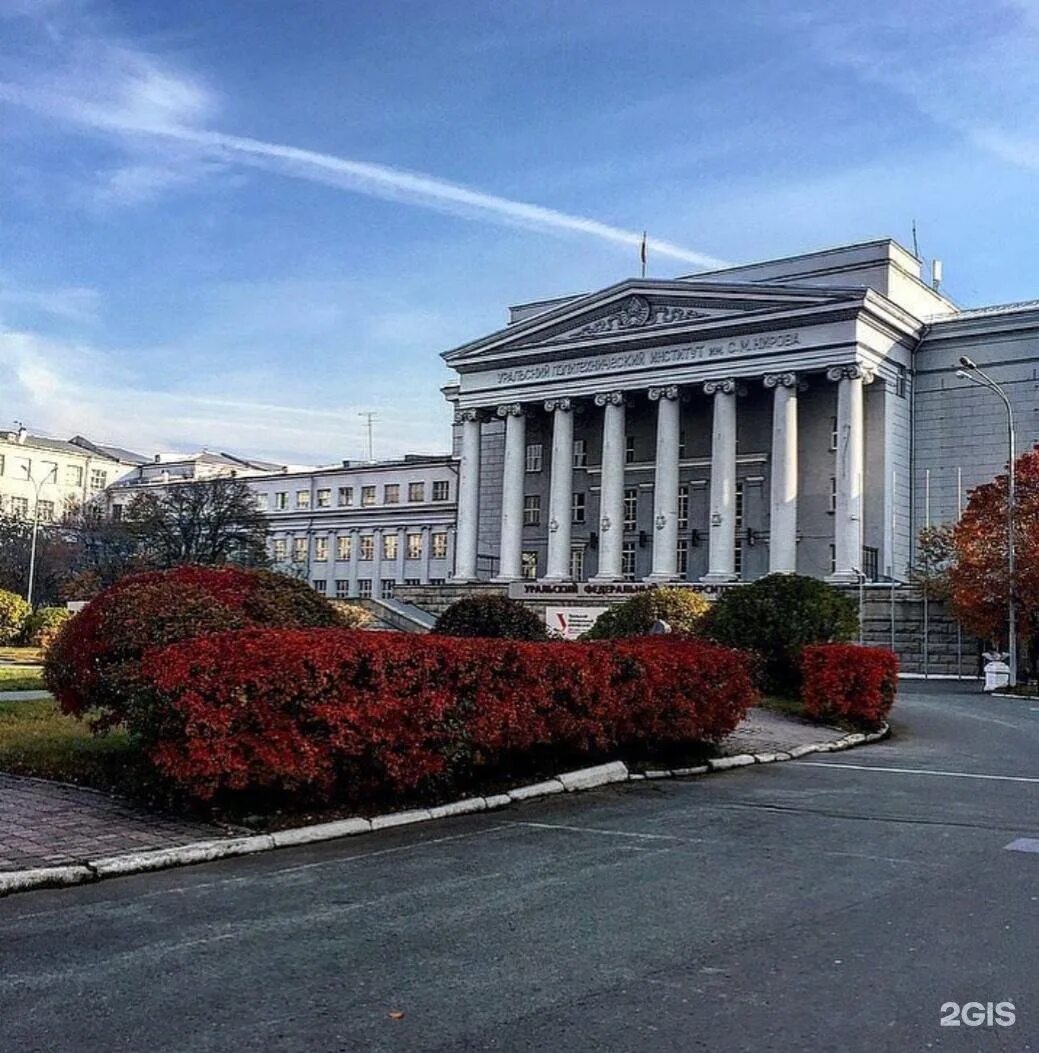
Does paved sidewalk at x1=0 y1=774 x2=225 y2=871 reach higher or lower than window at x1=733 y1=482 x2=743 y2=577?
lower

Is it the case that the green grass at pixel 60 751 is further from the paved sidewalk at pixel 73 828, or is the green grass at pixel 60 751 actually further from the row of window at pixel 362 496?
the row of window at pixel 362 496

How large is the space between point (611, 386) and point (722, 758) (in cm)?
4181

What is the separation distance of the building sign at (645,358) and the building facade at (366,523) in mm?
16860

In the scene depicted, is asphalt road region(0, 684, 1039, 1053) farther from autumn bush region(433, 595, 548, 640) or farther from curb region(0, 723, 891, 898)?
autumn bush region(433, 595, 548, 640)

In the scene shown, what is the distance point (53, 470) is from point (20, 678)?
298 feet

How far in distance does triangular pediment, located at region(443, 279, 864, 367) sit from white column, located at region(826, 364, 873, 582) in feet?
10.7

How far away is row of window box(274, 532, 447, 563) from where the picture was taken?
75.6 m

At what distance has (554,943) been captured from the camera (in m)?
5.98

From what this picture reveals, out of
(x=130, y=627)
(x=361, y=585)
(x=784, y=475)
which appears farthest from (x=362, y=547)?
(x=130, y=627)

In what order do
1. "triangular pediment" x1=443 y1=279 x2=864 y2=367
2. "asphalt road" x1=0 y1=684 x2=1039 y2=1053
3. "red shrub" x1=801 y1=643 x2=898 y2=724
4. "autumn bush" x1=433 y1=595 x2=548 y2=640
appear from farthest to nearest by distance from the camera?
"triangular pediment" x1=443 y1=279 x2=864 y2=367, "red shrub" x1=801 y1=643 x2=898 y2=724, "autumn bush" x1=433 y1=595 x2=548 y2=640, "asphalt road" x1=0 y1=684 x2=1039 y2=1053

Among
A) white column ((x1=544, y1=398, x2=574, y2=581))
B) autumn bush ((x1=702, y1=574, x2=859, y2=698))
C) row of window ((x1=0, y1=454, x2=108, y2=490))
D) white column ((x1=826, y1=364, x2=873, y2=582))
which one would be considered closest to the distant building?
row of window ((x1=0, y1=454, x2=108, y2=490))

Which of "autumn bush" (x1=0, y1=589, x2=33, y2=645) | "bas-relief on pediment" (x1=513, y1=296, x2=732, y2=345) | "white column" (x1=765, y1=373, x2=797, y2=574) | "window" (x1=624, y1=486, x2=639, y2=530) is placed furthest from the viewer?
"window" (x1=624, y1=486, x2=639, y2=530)

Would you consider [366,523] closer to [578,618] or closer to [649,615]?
[578,618]

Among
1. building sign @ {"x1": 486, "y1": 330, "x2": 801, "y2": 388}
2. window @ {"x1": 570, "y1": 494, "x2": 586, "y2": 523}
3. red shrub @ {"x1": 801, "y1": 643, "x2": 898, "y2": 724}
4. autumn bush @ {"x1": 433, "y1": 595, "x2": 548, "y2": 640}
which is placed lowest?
red shrub @ {"x1": 801, "y1": 643, "x2": 898, "y2": 724}
